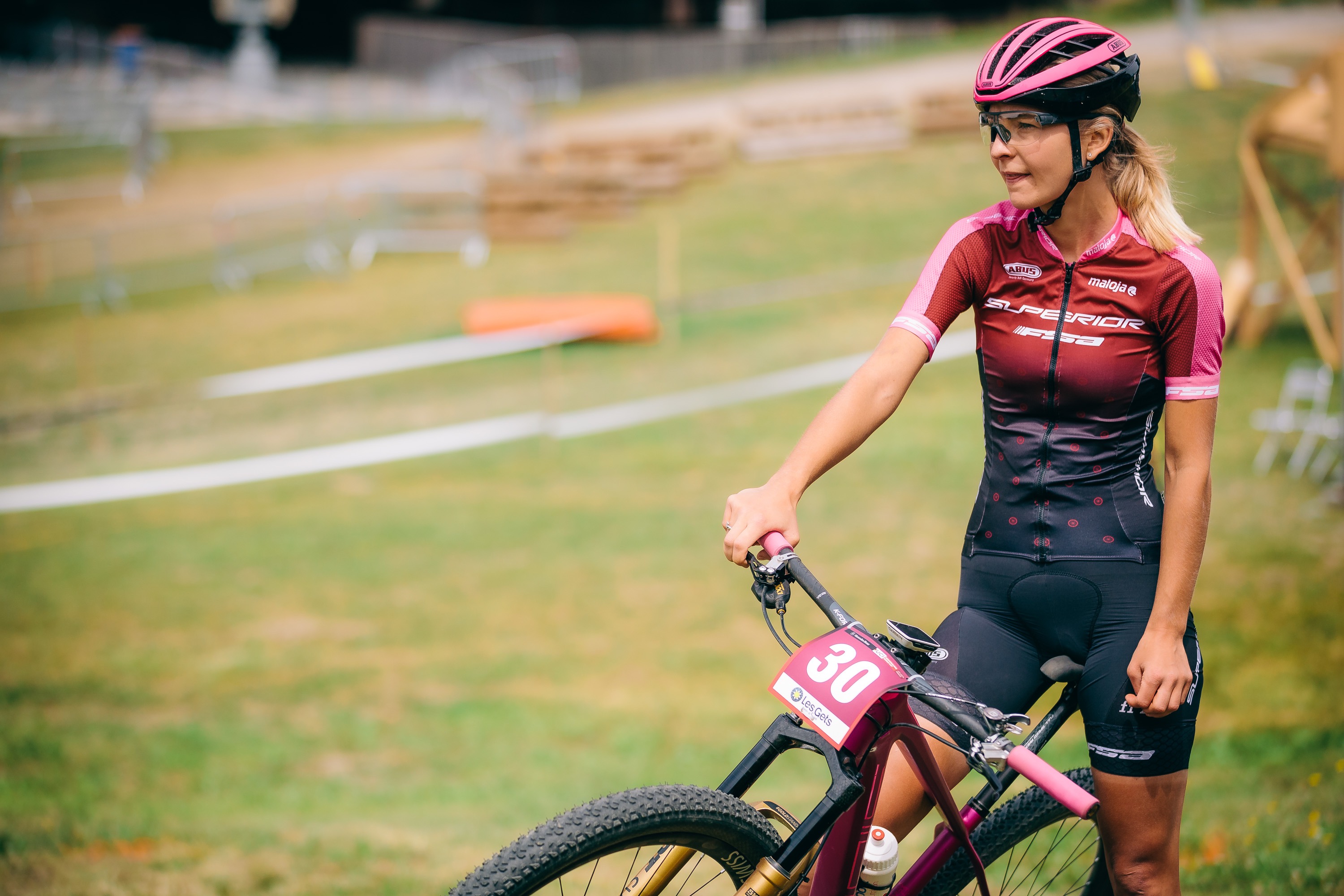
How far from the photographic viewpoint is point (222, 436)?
1388 cm

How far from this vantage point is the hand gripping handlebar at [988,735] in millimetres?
2180

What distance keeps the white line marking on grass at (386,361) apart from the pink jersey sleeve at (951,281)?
12421 mm

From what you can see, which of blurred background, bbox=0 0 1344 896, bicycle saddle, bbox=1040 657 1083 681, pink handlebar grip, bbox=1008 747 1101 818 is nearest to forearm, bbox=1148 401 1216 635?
bicycle saddle, bbox=1040 657 1083 681

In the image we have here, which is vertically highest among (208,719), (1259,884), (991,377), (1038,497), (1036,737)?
(991,377)

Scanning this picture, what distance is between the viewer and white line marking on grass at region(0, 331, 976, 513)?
12.1 meters

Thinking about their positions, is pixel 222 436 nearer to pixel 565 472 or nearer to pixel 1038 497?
pixel 565 472

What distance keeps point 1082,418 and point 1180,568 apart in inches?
16.1

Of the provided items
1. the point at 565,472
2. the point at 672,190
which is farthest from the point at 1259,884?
the point at 672,190

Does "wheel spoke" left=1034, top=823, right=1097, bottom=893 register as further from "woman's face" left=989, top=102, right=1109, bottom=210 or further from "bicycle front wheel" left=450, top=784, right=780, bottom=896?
"woman's face" left=989, top=102, right=1109, bottom=210

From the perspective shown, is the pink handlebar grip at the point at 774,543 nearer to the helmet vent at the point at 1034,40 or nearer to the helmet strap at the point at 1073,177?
the helmet strap at the point at 1073,177

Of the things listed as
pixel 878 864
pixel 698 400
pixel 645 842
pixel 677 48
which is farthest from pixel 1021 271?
pixel 677 48

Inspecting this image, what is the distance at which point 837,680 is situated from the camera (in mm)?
2486

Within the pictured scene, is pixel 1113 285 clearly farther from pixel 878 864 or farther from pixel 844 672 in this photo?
pixel 878 864

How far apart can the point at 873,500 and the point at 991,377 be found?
8.05 m
